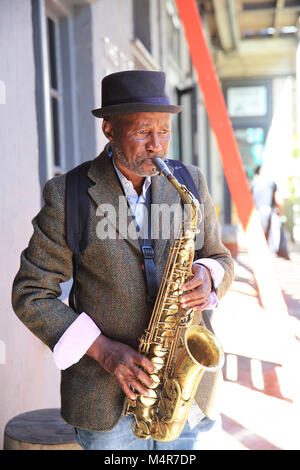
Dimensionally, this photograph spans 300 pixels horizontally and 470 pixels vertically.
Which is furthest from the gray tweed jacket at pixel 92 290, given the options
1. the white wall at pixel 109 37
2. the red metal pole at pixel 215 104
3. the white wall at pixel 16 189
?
the white wall at pixel 109 37

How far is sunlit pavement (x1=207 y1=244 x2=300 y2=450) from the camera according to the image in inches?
120

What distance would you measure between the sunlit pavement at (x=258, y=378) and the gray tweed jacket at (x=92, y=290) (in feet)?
1.58

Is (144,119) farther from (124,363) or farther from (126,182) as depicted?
(124,363)

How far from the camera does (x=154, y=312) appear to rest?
1505 millimetres

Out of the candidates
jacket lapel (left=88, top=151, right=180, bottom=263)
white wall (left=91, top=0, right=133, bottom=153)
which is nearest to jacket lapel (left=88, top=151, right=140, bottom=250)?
jacket lapel (left=88, top=151, right=180, bottom=263)

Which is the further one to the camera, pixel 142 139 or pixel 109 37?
pixel 109 37

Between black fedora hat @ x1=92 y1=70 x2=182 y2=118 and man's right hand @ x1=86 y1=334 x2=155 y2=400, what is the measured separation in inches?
25.3

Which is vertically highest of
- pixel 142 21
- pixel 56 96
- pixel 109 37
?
pixel 142 21

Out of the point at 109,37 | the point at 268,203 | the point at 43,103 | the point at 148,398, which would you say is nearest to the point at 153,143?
the point at 148,398

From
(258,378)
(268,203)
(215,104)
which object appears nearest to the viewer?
(215,104)

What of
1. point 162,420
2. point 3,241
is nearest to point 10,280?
point 3,241

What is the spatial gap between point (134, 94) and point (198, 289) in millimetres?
577

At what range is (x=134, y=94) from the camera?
149cm

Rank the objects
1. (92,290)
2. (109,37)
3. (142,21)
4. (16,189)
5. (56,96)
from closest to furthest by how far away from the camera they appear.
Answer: (92,290) < (16,189) < (56,96) < (109,37) < (142,21)
